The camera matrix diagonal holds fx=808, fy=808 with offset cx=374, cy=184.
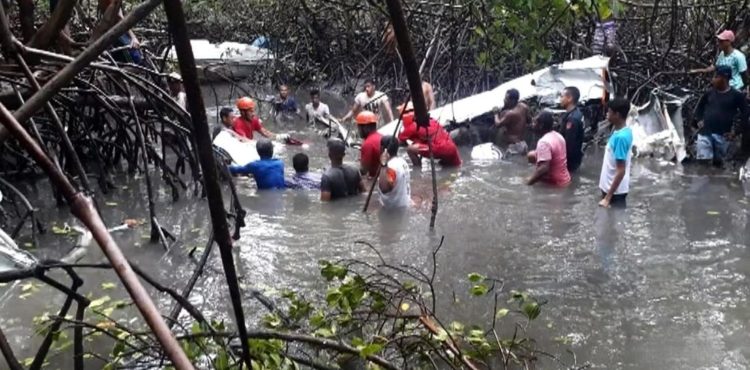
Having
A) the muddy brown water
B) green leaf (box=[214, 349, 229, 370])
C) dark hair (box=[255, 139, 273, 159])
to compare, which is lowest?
the muddy brown water

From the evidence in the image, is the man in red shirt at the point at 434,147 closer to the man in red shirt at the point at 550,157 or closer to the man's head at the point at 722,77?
the man in red shirt at the point at 550,157

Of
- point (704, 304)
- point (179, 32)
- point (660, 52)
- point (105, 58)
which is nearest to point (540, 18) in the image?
point (704, 304)

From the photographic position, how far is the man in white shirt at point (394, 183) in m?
7.49

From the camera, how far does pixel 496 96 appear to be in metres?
11.1

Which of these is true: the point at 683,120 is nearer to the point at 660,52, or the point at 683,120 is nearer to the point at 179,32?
the point at 660,52

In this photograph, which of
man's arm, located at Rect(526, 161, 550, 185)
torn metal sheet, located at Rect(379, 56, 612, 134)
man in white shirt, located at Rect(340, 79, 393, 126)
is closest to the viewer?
man's arm, located at Rect(526, 161, 550, 185)

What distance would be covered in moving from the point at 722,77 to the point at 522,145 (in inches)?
103

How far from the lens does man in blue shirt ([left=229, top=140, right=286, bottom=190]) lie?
852 centimetres

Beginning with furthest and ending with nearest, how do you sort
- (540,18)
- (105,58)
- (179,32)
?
(105,58), (540,18), (179,32)

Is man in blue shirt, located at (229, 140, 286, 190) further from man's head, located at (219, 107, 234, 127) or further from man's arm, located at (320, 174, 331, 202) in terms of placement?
man's head, located at (219, 107, 234, 127)

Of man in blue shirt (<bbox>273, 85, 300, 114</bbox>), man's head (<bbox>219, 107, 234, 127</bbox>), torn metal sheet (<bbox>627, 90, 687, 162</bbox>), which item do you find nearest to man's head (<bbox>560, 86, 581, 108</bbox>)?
torn metal sheet (<bbox>627, 90, 687, 162</bbox>)

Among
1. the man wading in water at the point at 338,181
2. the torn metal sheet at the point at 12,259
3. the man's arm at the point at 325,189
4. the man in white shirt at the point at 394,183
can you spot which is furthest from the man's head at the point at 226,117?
the torn metal sheet at the point at 12,259

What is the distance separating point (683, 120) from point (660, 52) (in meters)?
1.52

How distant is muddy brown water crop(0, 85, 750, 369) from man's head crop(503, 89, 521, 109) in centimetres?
109
